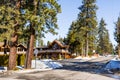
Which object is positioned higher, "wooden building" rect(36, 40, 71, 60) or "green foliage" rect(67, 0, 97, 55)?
"green foliage" rect(67, 0, 97, 55)

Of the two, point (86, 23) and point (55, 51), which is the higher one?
point (86, 23)

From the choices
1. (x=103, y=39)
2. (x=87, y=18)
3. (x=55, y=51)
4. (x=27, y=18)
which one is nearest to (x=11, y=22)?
(x=27, y=18)

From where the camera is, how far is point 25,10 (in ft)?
119

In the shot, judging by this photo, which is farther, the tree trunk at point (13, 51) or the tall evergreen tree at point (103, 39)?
the tall evergreen tree at point (103, 39)

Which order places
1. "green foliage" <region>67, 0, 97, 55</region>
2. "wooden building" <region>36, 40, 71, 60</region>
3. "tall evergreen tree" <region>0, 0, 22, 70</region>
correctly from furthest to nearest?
"wooden building" <region>36, 40, 71, 60</region> → "green foliage" <region>67, 0, 97, 55</region> → "tall evergreen tree" <region>0, 0, 22, 70</region>

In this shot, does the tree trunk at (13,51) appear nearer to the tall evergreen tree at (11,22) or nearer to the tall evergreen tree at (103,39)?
the tall evergreen tree at (11,22)

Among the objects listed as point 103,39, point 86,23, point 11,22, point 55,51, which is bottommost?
point 55,51

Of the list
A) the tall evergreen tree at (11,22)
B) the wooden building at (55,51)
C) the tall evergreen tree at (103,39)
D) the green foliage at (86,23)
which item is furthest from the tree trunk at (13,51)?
the tall evergreen tree at (103,39)

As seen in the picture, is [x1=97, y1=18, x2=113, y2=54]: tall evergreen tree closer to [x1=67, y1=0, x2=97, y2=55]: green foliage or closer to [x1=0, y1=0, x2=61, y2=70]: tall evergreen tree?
[x1=67, y1=0, x2=97, y2=55]: green foliage

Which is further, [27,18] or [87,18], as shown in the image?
[87,18]

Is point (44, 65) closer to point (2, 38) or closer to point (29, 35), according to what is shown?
point (29, 35)

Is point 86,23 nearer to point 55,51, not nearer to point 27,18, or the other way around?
point 55,51

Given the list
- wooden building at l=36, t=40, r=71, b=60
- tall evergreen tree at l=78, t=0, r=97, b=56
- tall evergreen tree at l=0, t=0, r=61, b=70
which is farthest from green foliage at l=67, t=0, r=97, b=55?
tall evergreen tree at l=0, t=0, r=61, b=70

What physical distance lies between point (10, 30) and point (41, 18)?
3.72 meters
